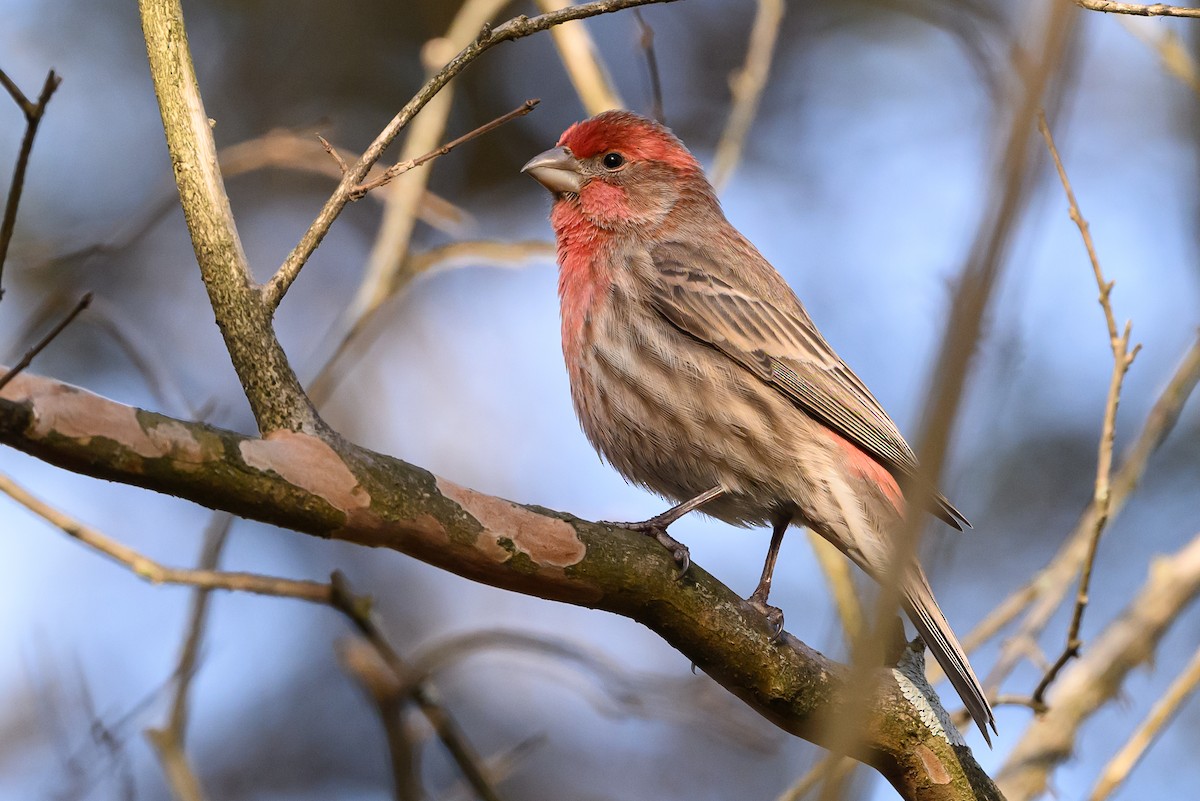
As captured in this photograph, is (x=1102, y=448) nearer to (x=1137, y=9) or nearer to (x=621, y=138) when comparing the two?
(x=1137, y=9)

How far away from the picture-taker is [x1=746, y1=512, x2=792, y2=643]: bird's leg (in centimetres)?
399

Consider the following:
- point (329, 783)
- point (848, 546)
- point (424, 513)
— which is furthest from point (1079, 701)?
point (329, 783)

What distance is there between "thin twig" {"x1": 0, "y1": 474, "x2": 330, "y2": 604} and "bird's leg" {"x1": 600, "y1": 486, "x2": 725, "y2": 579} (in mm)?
1128

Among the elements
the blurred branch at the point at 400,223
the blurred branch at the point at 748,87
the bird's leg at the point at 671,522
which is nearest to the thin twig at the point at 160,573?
the bird's leg at the point at 671,522

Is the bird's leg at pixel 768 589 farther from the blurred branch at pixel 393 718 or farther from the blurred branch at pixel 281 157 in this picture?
the blurred branch at pixel 281 157

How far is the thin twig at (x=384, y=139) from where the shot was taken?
3.35m

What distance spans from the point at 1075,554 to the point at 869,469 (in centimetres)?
131

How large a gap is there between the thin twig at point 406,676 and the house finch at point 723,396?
1.13 metres

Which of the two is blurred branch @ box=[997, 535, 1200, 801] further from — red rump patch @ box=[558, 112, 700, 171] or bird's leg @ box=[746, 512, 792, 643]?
red rump patch @ box=[558, 112, 700, 171]

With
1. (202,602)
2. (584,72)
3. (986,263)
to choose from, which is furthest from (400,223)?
(986,263)

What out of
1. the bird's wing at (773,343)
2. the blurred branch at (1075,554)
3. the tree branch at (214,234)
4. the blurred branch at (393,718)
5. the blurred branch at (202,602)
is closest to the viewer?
the tree branch at (214,234)

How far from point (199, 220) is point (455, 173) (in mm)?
8784

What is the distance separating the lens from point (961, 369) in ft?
5.82

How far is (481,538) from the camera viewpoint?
3314mm
